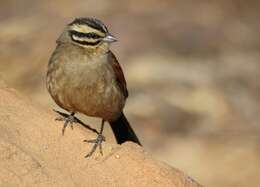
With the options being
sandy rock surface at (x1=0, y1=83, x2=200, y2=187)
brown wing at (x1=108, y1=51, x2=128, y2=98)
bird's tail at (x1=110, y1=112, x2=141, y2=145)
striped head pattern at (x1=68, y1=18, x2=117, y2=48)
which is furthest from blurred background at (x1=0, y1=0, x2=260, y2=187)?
sandy rock surface at (x1=0, y1=83, x2=200, y2=187)

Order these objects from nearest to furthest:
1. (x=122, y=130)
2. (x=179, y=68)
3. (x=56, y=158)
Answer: (x=56, y=158)
(x=122, y=130)
(x=179, y=68)

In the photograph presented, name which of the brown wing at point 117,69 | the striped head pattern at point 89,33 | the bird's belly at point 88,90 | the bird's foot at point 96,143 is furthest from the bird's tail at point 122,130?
the bird's foot at point 96,143

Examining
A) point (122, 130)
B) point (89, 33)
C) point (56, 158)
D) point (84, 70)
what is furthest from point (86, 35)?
point (56, 158)

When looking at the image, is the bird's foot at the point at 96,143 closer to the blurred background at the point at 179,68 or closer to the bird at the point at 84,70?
the bird at the point at 84,70

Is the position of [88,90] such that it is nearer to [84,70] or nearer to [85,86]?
[85,86]

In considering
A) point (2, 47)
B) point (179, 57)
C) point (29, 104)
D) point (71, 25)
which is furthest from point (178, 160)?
point (29, 104)

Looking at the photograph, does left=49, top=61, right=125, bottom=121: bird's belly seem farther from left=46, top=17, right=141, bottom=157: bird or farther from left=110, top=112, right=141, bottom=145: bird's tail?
left=110, top=112, right=141, bottom=145: bird's tail
